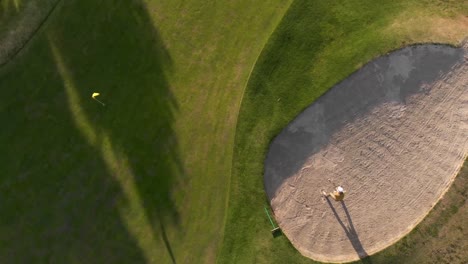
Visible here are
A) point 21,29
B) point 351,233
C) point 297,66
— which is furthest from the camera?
point 21,29

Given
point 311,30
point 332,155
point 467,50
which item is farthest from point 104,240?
point 467,50

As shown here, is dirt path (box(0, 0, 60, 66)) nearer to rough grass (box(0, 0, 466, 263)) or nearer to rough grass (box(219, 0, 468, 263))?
rough grass (box(0, 0, 466, 263))

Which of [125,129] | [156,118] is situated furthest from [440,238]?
[125,129]

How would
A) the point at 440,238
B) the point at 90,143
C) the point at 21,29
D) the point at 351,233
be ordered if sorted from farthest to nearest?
the point at 21,29, the point at 90,143, the point at 351,233, the point at 440,238

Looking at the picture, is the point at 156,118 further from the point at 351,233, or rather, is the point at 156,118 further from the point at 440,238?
the point at 440,238

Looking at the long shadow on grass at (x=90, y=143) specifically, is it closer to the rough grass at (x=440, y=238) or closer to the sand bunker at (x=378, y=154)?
the sand bunker at (x=378, y=154)

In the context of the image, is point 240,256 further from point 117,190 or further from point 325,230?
point 117,190

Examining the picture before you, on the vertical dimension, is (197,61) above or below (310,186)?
above
